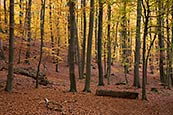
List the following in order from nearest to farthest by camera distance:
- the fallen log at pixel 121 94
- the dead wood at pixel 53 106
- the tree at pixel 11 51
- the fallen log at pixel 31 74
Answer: the dead wood at pixel 53 106
the tree at pixel 11 51
the fallen log at pixel 121 94
the fallen log at pixel 31 74

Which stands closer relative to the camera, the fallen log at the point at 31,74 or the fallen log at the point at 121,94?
the fallen log at the point at 121,94

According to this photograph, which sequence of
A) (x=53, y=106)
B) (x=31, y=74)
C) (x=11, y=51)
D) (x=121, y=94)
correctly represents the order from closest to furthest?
(x=53, y=106)
(x=11, y=51)
(x=121, y=94)
(x=31, y=74)

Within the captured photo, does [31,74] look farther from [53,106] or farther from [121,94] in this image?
[53,106]

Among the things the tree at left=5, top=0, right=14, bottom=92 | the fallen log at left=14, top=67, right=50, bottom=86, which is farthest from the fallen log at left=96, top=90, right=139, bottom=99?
the tree at left=5, top=0, right=14, bottom=92

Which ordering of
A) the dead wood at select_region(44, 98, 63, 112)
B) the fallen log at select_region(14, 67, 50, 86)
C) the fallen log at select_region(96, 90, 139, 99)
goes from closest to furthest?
the dead wood at select_region(44, 98, 63, 112) → the fallen log at select_region(96, 90, 139, 99) → the fallen log at select_region(14, 67, 50, 86)

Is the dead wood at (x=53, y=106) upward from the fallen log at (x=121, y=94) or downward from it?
upward

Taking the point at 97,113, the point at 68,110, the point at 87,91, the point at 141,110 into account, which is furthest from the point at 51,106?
the point at 87,91

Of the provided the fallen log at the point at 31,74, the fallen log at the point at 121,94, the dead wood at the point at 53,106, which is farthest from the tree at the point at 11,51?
the fallen log at the point at 121,94

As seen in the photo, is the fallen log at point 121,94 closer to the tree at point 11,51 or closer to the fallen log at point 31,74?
the fallen log at point 31,74

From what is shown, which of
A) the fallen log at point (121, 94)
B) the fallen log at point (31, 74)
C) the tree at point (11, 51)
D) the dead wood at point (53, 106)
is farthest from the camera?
the fallen log at point (31, 74)

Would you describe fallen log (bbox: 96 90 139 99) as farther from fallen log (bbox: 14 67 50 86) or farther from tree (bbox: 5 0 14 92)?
tree (bbox: 5 0 14 92)

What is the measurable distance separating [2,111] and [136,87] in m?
14.5

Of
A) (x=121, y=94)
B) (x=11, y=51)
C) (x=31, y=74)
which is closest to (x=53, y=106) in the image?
(x=11, y=51)

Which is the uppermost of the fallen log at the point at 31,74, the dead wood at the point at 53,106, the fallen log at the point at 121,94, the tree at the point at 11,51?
the tree at the point at 11,51
